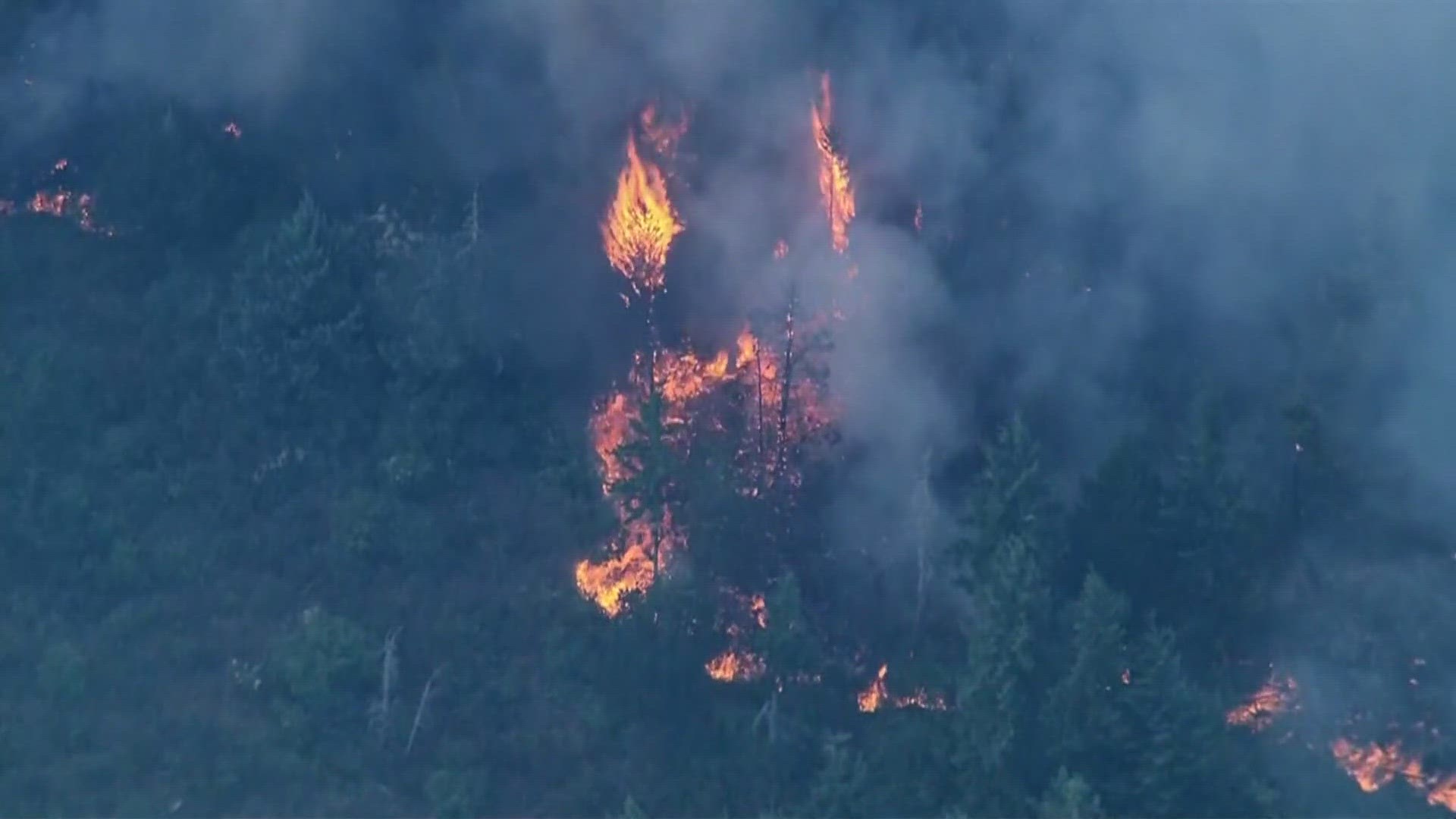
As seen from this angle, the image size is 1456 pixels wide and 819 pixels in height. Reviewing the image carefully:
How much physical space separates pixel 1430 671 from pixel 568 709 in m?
8.05

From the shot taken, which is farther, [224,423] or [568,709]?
[224,423]

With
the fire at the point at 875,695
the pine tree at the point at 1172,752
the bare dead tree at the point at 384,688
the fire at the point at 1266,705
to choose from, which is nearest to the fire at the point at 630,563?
the bare dead tree at the point at 384,688

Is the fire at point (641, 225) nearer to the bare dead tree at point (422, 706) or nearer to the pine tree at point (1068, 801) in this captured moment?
the bare dead tree at point (422, 706)

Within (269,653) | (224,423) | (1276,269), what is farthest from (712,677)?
(1276,269)

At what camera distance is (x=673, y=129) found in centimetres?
1845

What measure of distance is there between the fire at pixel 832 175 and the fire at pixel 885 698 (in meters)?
4.78

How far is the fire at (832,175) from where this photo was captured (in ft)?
59.8

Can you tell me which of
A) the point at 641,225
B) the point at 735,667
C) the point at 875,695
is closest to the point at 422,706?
the point at 735,667

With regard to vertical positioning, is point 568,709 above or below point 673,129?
below

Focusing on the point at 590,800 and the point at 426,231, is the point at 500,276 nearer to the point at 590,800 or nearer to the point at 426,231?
the point at 426,231

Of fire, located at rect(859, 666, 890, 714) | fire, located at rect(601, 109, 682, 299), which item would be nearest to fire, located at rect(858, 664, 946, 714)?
fire, located at rect(859, 666, 890, 714)

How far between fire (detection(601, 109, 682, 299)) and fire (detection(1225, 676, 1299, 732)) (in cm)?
714

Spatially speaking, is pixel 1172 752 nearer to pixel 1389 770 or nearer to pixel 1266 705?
pixel 1266 705

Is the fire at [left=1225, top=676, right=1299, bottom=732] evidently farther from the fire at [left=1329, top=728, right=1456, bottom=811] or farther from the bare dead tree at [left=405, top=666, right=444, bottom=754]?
the bare dead tree at [left=405, top=666, right=444, bottom=754]
